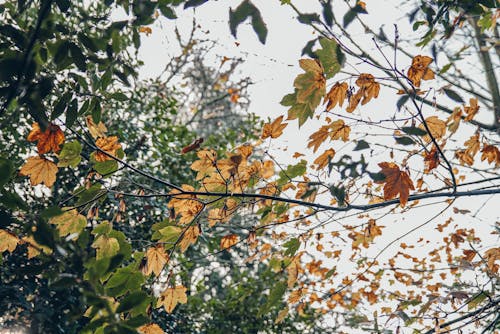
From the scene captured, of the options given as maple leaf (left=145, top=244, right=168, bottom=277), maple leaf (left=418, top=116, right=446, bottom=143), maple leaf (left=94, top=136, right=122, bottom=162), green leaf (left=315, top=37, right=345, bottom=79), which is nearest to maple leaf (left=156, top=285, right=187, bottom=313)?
maple leaf (left=145, top=244, right=168, bottom=277)

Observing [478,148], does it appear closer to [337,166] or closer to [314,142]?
[314,142]

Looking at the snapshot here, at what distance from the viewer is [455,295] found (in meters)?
1.50

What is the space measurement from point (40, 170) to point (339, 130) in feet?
3.15

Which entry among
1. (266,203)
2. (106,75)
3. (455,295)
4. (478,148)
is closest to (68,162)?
(106,75)

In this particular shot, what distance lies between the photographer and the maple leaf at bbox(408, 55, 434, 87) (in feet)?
4.32

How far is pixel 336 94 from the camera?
1266 mm

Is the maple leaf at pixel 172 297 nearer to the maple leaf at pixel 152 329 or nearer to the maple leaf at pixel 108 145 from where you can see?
the maple leaf at pixel 152 329

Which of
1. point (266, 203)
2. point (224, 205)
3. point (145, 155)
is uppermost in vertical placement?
point (145, 155)

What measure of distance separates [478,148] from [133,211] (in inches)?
113

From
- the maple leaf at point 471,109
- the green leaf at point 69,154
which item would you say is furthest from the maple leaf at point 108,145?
the maple leaf at point 471,109

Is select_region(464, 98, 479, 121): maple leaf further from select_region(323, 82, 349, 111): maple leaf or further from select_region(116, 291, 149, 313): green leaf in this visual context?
select_region(116, 291, 149, 313): green leaf

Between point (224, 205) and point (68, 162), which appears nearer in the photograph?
point (68, 162)

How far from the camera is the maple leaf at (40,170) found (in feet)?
3.82

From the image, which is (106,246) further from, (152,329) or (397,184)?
(397,184)
